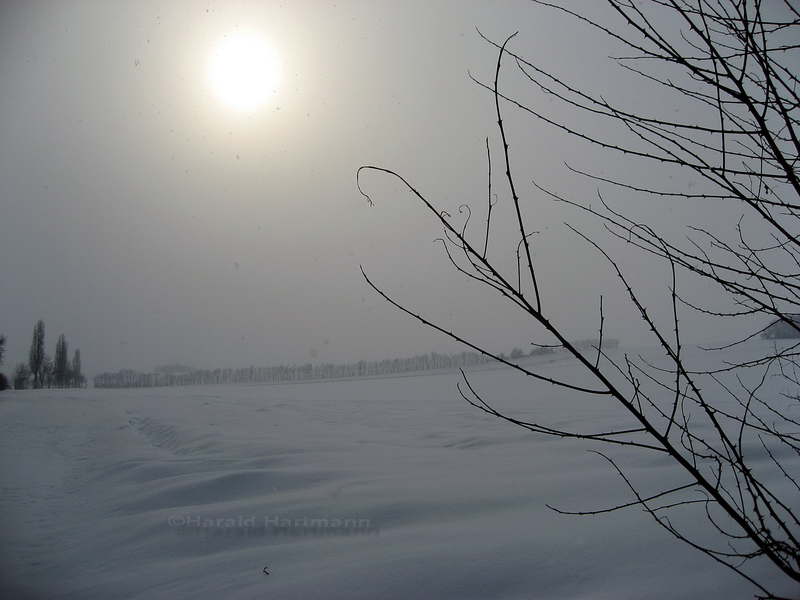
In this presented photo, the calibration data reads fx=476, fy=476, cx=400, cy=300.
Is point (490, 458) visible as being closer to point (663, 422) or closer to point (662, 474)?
point (662, 474)

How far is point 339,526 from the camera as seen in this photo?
301cm

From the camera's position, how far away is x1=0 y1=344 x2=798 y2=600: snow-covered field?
217cm

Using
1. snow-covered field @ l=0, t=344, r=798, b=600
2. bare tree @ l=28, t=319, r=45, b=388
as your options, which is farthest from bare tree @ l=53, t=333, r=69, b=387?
snow-covered field @ l=0, t=344, r=798, b=600

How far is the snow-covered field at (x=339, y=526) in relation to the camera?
2172mm

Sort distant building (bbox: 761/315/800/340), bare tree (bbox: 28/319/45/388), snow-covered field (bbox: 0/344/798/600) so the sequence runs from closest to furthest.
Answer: distant building (bbox: 761/315/800/340) → snow-covered field (bbox: 0/344/798/600) → bare tree (bbox: 28/319/45/388)

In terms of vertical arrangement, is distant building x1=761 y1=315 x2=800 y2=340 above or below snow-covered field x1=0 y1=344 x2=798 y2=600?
above

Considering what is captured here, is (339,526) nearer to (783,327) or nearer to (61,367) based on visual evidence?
(783,327)

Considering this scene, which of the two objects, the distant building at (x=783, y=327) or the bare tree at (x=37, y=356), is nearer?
the distant building at (x=783, y=327)

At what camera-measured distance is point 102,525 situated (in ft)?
11.0

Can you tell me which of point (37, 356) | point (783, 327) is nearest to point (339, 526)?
point (783, 327)

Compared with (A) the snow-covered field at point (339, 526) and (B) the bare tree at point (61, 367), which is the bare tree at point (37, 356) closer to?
(B) the bare tree at point (61, 367)

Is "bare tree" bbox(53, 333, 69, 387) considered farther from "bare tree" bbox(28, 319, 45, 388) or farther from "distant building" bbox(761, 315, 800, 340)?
"distant building" bbox(761, 315, 800, 340)

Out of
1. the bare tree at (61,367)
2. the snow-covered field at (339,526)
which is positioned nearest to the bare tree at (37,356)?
the bare tree at (61,367)

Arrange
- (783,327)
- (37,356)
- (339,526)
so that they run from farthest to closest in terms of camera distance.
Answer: (37,356) → (783,327) → (339,526)
